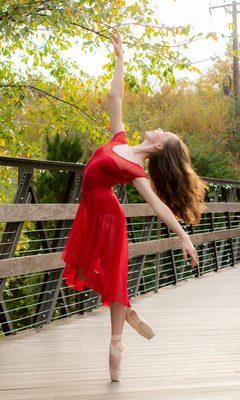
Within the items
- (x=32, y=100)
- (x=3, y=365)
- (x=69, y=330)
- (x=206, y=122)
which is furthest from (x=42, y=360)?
→ (x=206, y=122)

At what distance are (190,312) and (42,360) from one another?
279 cm

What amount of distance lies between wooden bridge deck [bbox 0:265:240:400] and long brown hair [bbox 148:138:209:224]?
0.87m

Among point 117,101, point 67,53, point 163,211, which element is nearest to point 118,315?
point 163,211

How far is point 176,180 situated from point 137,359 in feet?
4.35

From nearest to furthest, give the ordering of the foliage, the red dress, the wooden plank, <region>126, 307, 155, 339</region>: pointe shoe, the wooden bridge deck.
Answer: the wooden bridge deck
the red dress
<region>126, 307, 155, 339</region>: pointe shoe
the wooden plank
the foliage

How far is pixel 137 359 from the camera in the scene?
5.57 meters

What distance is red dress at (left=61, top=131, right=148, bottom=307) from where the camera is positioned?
4781 mm

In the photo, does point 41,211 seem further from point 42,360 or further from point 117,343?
point 117,343

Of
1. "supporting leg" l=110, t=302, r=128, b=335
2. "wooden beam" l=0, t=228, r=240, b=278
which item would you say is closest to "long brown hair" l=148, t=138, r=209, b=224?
"supporting leg" l=110, t=302, r=128, b=335

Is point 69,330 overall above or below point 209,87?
below

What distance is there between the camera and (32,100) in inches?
595

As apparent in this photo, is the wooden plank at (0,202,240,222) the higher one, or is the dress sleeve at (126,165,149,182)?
the dress sleeve at (126,165,149,182)

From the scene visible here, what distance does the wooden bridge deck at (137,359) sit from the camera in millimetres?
4566

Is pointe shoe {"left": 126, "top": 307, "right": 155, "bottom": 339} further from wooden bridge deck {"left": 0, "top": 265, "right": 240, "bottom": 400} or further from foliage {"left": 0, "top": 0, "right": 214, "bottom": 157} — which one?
foliage {"left": 0, "top": 0, "right": 214, "bottom": 157}
